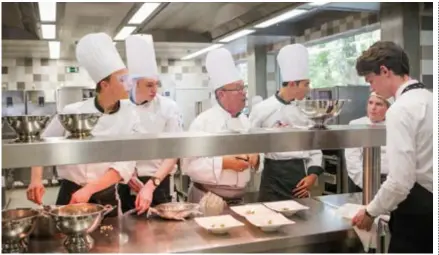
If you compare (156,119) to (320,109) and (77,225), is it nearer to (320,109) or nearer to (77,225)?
(320,109)

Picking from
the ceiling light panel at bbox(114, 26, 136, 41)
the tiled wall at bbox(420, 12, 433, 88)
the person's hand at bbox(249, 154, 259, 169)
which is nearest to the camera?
the person's hand at bbox(249, 154, 259, 169)

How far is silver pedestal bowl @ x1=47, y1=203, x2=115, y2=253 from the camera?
1.40m

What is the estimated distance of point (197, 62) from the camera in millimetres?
9727

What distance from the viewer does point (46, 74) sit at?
8.89 meters

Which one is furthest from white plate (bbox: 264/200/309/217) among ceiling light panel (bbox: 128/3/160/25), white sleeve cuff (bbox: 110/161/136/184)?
ceiling light panel (bbox: 128/3/160/25)

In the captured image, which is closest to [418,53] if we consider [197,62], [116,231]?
[116,231]

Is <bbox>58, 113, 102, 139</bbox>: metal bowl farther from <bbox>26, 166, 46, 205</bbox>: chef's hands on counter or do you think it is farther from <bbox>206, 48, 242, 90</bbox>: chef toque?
<bbox>206, 48, 242, 90</bbox>: chef toque

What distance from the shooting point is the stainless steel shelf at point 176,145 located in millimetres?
1289

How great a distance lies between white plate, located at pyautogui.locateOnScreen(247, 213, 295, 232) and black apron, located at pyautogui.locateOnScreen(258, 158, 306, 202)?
44.0 inches

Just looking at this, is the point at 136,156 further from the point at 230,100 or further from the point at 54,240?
the point at 230,100

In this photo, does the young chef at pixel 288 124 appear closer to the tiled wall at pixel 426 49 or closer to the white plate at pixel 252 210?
the white plate at pixel 252 210

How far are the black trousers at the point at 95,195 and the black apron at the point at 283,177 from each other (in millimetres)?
1279

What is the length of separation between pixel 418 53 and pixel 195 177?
250 cm

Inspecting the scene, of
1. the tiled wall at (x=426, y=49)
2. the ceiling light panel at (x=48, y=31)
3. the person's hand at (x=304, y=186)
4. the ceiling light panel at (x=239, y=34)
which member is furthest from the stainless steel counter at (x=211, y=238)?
the ceiling light panel at (x=48, y=31)
